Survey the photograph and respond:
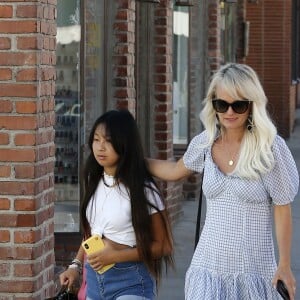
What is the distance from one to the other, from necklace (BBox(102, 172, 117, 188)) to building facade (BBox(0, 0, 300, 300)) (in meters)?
1.44

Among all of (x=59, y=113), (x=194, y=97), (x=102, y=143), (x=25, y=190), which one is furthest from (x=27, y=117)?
(x=194, y=97)

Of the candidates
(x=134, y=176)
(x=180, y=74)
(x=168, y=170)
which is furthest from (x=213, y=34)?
(x=134, y=176)

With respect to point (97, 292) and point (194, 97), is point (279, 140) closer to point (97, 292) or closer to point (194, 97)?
point (97, 292)

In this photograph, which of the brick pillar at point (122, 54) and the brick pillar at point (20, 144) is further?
the brick pillar at point (122, 54)

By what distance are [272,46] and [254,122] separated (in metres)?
21.7

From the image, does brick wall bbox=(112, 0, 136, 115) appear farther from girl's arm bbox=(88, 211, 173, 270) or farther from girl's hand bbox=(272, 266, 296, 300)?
girl's hand bbox=(272, 266, 296, 300)

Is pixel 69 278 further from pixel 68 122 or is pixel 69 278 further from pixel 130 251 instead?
pixel 68 122

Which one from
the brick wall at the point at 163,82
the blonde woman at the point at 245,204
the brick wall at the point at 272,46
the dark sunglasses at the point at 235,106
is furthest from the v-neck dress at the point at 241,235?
the brick wall at the point at 272,46

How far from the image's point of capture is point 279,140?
5102 millimetres

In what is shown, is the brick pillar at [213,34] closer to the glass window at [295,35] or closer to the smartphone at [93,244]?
the smartphone at [93,244]

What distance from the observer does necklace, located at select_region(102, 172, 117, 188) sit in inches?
210

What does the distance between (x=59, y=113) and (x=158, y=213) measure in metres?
4.18

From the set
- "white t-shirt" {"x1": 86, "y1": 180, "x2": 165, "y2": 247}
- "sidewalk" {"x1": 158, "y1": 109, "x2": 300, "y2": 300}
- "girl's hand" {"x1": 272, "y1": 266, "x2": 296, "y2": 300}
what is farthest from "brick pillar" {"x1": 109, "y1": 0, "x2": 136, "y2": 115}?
"girl's hand" {"x1": 272, "y1": 266, "x2": 296, "y2": 300}

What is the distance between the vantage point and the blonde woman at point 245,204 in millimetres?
5016
